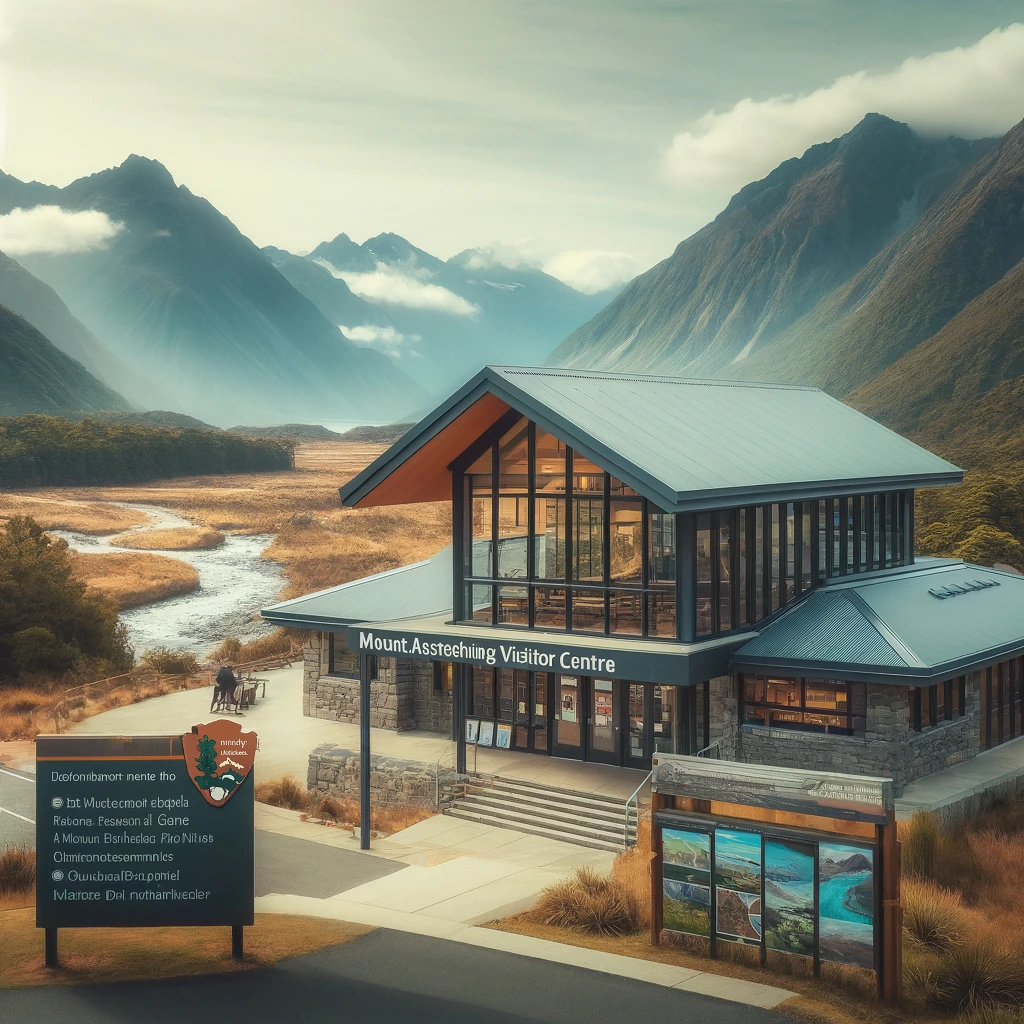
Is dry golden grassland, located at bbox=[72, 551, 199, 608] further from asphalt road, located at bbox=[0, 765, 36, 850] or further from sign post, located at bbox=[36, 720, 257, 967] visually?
sign post, located at bbox=[36, 720, 257, 967]

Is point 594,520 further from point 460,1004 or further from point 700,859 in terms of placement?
point 460,1004

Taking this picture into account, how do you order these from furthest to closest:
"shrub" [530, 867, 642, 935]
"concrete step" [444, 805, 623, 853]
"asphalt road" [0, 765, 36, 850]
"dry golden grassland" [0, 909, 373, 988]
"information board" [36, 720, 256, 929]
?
"asphalt road" [0, 765, 36, 850], "concrete step" [444, 805, 623, 853], "shrub" [530, 867, 642, 935], "dry golden grassland" [0, 909, 373, 988], "information board" [36, 720, 256, 929]

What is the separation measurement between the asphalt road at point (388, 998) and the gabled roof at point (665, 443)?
398 inches

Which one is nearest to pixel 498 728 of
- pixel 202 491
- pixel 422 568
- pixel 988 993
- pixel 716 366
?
pixel 422 568

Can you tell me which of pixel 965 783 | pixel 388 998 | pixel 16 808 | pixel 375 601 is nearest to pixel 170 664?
pixel 375 601

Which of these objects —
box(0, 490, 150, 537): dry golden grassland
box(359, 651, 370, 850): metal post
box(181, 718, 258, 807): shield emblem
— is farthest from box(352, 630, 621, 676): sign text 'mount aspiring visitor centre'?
box(0, 490, 150, 537): dry golden grassland

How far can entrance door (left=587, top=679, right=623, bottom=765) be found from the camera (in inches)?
1032

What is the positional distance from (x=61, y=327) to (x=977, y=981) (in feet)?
583

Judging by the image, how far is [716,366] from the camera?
192m

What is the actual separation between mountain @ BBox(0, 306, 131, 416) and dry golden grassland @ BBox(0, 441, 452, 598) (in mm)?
29597

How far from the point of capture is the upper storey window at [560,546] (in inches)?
966

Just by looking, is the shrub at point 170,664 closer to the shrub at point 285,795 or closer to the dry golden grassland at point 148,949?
the shrub at point 285,795

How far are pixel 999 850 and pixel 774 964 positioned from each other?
7288mm

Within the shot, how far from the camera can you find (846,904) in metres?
14.2
